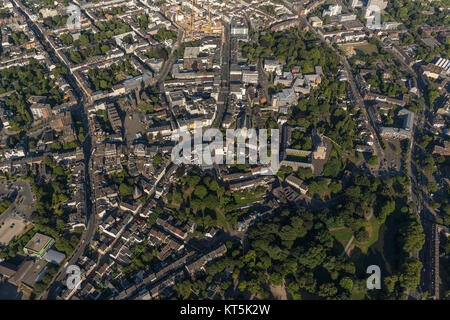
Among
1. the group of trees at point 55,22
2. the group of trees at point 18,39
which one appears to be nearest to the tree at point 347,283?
the group of trees at point 18,39

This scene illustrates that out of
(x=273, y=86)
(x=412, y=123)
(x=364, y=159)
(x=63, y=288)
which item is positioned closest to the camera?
(x=63, y=288)

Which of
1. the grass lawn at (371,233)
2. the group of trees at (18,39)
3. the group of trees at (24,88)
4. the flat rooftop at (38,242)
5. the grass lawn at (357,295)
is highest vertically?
the group of trees at (18,39)

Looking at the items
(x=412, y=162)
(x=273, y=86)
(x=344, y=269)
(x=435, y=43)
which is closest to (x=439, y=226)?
(x=412, y=162)

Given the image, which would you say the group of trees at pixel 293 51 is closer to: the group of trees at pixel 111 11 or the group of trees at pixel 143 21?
the group of trees at pixel 143 21

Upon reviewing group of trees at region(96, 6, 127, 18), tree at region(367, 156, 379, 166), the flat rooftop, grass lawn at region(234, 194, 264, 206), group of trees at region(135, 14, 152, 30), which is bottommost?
grass lawn at region(234, 194, 264, 206)

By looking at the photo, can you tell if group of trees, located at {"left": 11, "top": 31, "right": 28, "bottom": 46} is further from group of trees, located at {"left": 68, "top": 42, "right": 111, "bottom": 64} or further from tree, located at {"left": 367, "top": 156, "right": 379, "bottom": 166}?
tree, located at {"left": 367, "top": 156, "right": 379, "bottom": 166}

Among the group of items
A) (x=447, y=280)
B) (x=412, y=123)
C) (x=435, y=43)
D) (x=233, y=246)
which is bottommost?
(x=447, y=280)

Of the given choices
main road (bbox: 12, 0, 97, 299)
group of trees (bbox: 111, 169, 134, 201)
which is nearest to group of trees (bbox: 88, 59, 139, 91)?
main road (bbox: 12, 0, 97, 299)

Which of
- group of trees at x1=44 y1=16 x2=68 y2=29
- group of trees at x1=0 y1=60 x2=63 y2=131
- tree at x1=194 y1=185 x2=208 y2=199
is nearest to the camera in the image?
tree at x1=194 y1=185 x2=208 y2=199
